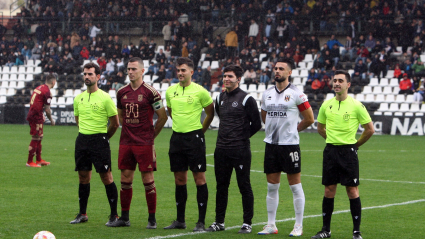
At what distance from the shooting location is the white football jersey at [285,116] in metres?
7.61

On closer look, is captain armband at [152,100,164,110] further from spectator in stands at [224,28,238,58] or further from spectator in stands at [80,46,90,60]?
spectator in stands at [80,46,90,60]

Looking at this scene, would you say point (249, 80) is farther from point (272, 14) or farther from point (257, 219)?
point (257, 219)

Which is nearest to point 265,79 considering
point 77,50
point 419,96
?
point 419,96

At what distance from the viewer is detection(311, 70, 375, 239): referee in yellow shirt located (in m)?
7.33

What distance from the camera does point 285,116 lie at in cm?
763

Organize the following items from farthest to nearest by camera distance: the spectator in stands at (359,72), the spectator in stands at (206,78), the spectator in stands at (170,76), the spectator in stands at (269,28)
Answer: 1. the spectator in stands at (269,28)
2. the spectator in stands at (170,76)
3. the spectator in stands at (206,78)
4. the spectator in stands at (359,72)

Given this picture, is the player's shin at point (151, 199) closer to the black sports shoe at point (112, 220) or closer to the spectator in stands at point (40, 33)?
the black sports shoe at point (112, 220)

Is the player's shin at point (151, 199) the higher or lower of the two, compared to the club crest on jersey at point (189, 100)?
lower

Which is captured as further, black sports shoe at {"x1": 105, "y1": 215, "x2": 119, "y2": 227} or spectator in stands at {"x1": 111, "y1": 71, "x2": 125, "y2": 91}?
spectator in stands at {"x1": 111, "y1": 71, "x2": 125, "y2": 91}

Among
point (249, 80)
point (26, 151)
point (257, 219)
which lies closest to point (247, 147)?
point (257, 219)

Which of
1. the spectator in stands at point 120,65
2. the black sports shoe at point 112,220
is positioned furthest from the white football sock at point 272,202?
the spectator in stands at point 120,65

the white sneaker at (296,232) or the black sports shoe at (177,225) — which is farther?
the black sports shoe at (177,225)

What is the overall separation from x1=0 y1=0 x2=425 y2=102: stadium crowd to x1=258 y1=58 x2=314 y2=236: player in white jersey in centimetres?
2175

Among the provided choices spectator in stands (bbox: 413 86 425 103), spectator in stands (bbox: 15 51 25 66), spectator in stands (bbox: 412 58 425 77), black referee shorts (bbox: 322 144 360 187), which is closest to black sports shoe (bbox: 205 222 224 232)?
black referee shorts (bbox: 322 144 360 187)
